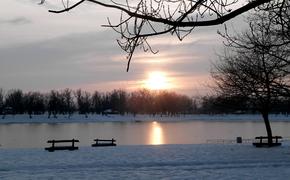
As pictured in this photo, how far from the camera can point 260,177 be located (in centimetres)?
1516

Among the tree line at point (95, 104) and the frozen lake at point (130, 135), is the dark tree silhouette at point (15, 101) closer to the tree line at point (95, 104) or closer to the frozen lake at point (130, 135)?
the tree line at point (95, 104)

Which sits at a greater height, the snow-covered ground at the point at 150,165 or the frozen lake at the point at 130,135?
the snow-covered ground at the point at 150,165

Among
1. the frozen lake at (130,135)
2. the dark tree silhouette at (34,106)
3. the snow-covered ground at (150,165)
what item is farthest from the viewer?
the dark tree silhouette at (34,106)

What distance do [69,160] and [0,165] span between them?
3033 mm

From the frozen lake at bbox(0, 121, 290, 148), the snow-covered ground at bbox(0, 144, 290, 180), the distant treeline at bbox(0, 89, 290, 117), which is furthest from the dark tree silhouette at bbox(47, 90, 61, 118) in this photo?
the snow-covered ground at bbox(0, 144, 290, 180)

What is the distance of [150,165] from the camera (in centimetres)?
1908

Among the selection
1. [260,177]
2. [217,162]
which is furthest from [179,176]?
[217,162]

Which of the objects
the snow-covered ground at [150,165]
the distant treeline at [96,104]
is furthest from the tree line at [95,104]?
the snow-covered ground at [150,165]

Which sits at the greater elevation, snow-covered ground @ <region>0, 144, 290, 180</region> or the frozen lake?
snow-covered ground @ <region>0, 144, 290, 180</region>

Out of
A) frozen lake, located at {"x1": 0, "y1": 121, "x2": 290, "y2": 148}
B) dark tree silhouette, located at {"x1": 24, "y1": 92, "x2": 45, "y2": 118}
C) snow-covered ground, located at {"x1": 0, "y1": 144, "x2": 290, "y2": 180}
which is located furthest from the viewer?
dark tree silhouette, located at {"x1": 24, "y1": 92, "x2": 45, "y2": 118}

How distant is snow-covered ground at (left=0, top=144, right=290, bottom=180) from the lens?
16.0 metres

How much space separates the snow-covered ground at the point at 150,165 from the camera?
16.0 meters

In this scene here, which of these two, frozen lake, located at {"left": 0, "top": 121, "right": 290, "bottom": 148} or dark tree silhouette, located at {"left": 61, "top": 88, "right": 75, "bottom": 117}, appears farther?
dark tree silhouette, located at {"left": 61, "top": 88, "right": 75, "bottom": 117}

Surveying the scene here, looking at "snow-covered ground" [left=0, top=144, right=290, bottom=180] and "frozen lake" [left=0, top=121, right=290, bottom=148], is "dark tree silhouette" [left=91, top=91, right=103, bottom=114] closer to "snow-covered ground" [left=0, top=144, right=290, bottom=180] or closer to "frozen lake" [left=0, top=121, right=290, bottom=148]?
"frozen lake" [left=0, top=121, right=290, bottom=148]
